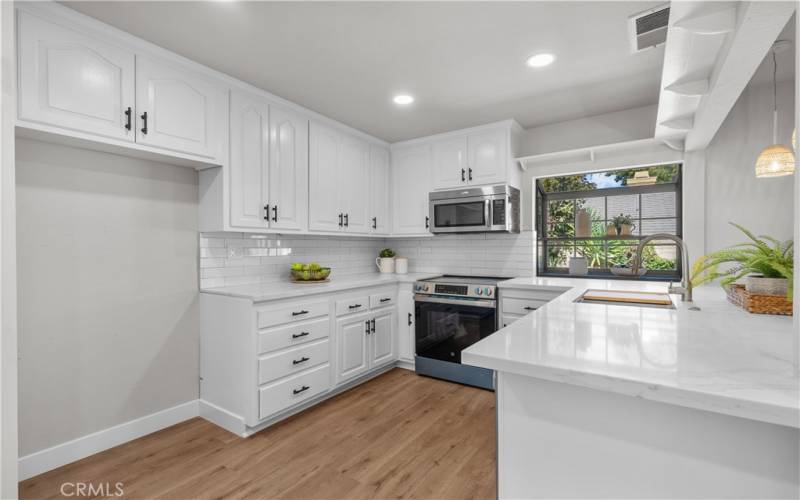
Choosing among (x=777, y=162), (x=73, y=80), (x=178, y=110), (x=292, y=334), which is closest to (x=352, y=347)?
(x=292, y=334)

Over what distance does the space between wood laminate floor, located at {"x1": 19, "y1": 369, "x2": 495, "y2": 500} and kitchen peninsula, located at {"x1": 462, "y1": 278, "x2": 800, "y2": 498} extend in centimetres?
96

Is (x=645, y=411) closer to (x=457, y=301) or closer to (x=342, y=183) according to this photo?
(x=457, y=301)

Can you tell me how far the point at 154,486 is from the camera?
6.21 feet

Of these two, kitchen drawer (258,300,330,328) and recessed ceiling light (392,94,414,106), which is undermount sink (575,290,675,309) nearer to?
kitchen drawer (258,300,330,328)

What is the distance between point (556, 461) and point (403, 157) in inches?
137

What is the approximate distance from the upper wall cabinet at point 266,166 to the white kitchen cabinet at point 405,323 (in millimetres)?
1189

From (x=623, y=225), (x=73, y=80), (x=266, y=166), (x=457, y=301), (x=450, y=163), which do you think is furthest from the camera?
(x=450, y=163)

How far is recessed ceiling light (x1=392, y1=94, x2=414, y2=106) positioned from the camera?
290cm

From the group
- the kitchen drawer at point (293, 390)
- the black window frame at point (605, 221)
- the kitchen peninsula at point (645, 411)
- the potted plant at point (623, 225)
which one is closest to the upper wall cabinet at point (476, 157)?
the black window frame at point (605, 221)

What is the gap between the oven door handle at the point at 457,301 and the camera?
Answer: 3.16 meters

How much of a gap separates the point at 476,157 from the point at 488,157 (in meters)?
0.12

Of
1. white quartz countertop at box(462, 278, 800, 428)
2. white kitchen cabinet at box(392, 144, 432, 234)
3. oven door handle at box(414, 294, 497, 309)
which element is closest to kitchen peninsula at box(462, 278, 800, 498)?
white quartz countertop at box(462, 278, 800, 428)

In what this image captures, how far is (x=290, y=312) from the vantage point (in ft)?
8.55

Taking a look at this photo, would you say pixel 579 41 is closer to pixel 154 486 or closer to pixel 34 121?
pixel 34 121
